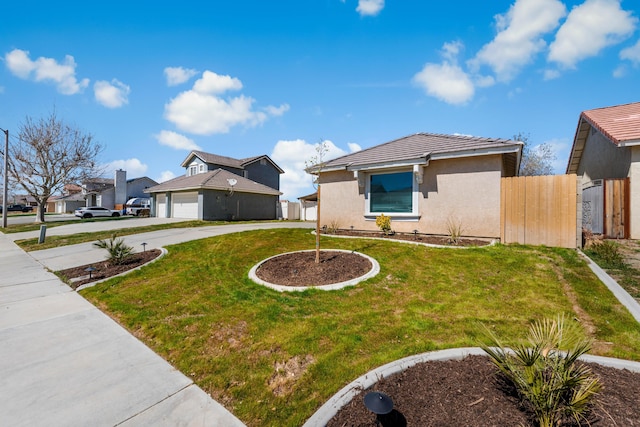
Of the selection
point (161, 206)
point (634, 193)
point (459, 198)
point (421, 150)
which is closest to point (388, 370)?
point (459, 198)

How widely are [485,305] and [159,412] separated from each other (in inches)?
A: 181

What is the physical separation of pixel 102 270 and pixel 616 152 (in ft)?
61.8

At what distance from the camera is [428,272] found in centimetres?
584

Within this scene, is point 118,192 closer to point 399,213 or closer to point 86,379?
point 399,213

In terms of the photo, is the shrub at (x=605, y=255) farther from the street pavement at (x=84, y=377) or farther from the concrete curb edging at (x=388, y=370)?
the street pavement at (x=84, y=377)

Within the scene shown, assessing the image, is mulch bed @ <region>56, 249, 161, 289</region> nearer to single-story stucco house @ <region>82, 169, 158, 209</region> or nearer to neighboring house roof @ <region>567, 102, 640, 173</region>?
neighboring house roof @ <region>567, 102, 640, 173</region>

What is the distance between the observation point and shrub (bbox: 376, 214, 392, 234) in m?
10.1

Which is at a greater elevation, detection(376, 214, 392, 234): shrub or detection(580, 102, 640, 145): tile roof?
detection(580, 102, 640, 145): tile roof

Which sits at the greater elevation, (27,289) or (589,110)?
(589,110)

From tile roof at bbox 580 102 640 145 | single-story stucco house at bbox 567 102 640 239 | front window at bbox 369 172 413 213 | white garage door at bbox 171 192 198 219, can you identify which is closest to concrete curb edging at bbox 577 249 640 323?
single-story stucco house at bbox 567 102 640 239

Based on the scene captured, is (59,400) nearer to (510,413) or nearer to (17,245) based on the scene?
(510,413)

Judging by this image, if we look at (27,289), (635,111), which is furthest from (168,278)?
(635,111)

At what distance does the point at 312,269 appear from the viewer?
20.3 feet

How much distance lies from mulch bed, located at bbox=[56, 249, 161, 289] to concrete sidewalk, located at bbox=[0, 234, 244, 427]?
1696 mm
